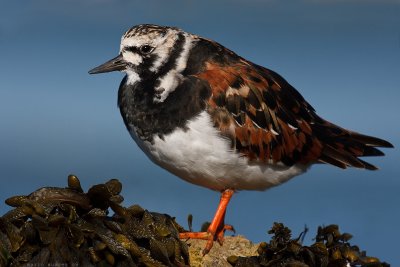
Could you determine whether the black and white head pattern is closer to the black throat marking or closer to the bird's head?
the bird's head

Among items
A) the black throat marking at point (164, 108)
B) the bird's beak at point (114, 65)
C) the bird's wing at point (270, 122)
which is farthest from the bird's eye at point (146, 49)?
the bird's wing at point (270, 122)

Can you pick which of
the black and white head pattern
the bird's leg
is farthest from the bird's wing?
the bird's leg

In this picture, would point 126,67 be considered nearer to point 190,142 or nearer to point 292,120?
point 190,142

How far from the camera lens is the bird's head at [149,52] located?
8367mm

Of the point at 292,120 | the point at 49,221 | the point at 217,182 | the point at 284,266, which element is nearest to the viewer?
the point at 49,221

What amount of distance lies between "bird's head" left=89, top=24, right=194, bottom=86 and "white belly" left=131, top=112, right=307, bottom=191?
755mm

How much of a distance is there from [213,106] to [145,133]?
0.81 meters

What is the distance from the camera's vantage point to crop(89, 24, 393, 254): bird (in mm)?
7938

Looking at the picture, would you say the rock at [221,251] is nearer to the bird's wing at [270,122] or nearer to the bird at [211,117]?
the bird at [211,117]

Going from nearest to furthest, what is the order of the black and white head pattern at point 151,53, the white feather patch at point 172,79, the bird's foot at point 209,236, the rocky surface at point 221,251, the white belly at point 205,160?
the white belly at point 205,160
the rocky surface at point 221,251
the white feather patch at point 172,79
the bird's foot at point 209,236
the black and white head pattern at point 151,53

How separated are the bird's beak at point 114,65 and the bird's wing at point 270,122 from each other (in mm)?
939

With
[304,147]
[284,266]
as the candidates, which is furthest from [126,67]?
[284,266]

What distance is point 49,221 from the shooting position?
264 inches

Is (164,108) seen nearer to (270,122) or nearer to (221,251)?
(270,122)
